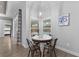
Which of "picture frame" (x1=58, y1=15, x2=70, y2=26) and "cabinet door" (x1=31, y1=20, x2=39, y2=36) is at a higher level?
"picture frame" (x1=58, y1=15, x2=70, y2=26)

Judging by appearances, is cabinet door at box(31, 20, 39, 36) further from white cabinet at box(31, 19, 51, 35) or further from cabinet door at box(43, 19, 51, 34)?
cabinet door at box(43, 19, 51, 34)

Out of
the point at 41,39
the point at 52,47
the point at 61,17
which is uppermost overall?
the point at 61,17

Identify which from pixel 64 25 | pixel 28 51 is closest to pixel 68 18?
pixel 64 25

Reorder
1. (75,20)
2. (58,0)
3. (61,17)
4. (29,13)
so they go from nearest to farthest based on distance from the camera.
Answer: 1. (29,13)
2. (61,17)
3. (58,0)
4. (75,20)

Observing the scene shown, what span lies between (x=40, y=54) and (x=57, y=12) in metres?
1.04

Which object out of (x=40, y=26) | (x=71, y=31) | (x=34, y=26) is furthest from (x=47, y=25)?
(x=71, y=31)

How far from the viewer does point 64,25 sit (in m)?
2.71

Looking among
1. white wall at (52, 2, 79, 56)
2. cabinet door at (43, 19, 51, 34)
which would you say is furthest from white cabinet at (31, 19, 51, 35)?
white wall at (52, 2, 79, 56)

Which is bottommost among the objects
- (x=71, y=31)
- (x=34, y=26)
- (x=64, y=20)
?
(x=71, y=31)

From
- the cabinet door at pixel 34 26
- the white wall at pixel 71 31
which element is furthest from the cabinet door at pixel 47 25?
the white wall at pixel 71 31

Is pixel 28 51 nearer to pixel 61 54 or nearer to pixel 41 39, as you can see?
pixel 41 39

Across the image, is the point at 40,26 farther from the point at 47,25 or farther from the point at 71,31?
the point at 71,31

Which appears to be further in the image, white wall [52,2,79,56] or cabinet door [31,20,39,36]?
white wall [52,2,79,56]

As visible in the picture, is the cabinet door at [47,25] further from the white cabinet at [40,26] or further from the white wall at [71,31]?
the white wall at [71,31]
